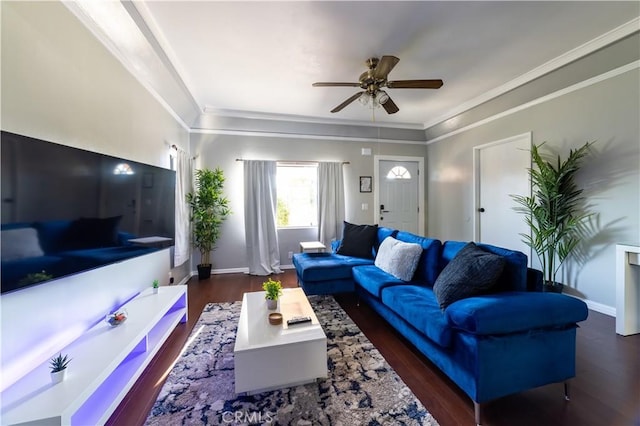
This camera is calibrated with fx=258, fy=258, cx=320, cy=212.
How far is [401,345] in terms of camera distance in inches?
86.4

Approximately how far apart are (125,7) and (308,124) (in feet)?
10.3

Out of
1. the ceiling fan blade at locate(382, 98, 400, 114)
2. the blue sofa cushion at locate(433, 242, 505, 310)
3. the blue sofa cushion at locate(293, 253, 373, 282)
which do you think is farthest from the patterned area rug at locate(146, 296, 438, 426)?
the ceiling fan blade at locate(382, 98, 400, 114)

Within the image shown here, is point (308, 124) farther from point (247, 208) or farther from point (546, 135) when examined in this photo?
point (546, 135)

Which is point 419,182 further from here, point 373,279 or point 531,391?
point 531,391

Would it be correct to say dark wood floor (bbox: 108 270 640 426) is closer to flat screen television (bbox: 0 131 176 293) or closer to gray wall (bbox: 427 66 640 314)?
gray wall (bbox: 427 66 640 314)

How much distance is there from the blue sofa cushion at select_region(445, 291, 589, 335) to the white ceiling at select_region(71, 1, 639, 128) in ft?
7.30

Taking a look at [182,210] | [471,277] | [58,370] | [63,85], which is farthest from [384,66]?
[182,210]

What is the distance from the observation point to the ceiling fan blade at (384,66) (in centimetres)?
229

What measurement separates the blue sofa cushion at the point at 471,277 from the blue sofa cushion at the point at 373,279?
657 millimetres

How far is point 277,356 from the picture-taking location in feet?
5.24

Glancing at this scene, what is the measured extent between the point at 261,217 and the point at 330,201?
1312mm

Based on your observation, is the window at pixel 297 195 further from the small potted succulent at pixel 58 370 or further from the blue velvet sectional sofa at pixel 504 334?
the small potted succulent at pixel 58 370

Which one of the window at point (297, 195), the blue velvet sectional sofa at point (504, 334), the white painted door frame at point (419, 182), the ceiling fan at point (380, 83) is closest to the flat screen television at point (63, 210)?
the ceiling fan at point (380, 83)

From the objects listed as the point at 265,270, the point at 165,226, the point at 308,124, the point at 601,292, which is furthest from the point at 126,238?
the point at 601,292
